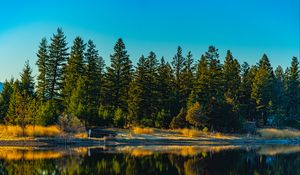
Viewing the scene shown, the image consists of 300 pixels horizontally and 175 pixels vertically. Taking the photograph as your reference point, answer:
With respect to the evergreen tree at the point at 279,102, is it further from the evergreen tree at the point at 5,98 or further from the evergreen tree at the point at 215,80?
the evergreen tree at the point at 5,98

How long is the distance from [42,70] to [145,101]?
16.9m

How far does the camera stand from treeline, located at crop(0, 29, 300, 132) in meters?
54.6

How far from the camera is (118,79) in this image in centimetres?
6744

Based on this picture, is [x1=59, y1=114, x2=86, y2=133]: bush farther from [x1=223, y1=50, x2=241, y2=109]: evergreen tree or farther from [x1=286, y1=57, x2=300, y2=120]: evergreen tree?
[x1=286, y1=57, x2=300, y2=120]: evergreen tree

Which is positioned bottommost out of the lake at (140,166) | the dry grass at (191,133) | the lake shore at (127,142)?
the lake at (140,166)

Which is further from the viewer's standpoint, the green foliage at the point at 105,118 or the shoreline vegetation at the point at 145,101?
the green foliage at the point at 105,118

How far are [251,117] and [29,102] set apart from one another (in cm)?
4569

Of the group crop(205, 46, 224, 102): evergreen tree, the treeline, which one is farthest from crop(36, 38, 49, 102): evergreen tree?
crop(205, 46, 224, 102): evergreen tree

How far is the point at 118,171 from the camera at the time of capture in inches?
904

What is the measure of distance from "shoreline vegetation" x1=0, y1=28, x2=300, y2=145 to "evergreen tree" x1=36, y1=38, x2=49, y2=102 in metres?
0.15

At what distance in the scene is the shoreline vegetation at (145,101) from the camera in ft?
150

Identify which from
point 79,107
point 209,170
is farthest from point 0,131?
point 209,170

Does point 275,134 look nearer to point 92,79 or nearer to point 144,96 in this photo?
point 144,96

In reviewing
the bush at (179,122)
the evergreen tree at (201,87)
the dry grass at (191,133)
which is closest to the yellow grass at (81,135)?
the dry grass at (191,133)
